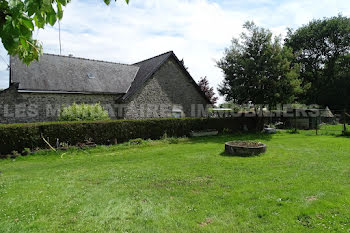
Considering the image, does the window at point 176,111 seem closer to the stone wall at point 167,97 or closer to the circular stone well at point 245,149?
the stone wall at point 167,97

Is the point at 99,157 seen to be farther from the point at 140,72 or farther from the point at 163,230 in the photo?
the point at 140,72

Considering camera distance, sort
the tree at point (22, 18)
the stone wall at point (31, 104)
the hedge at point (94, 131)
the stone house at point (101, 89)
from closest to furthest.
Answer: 1. the tree at point (22, 18)
2. the hedge at point (94, 131)
3. the stone wall at point (31, 104)
4. the stone house at point (101, 89)

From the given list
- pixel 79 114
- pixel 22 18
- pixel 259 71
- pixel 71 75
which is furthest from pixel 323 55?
pixel 22 18

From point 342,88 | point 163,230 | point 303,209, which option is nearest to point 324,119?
point 342,88

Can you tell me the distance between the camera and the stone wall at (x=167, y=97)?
59.7 feet

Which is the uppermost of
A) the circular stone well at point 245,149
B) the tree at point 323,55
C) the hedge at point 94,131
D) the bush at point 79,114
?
the tree at point 323,55

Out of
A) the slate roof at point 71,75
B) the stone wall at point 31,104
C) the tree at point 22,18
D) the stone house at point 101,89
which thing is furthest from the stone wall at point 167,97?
the tree at point 22,18

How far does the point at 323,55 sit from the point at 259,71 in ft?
92.1

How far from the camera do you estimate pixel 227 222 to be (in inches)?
158

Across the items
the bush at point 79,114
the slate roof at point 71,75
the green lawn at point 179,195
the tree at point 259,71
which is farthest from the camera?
the tree at point 259,71

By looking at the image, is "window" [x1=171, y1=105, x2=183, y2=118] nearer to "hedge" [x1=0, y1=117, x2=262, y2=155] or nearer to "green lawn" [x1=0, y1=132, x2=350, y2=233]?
"hedge" [x1=0, y1=117, x2=262, y2=155]

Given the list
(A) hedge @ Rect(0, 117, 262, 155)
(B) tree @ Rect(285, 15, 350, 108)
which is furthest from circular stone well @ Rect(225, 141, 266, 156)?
(B) tree @ Rect(285, 15, 350, 108)

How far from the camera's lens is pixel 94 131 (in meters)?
12.8

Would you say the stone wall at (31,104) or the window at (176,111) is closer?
the stone wall at (31,104)
